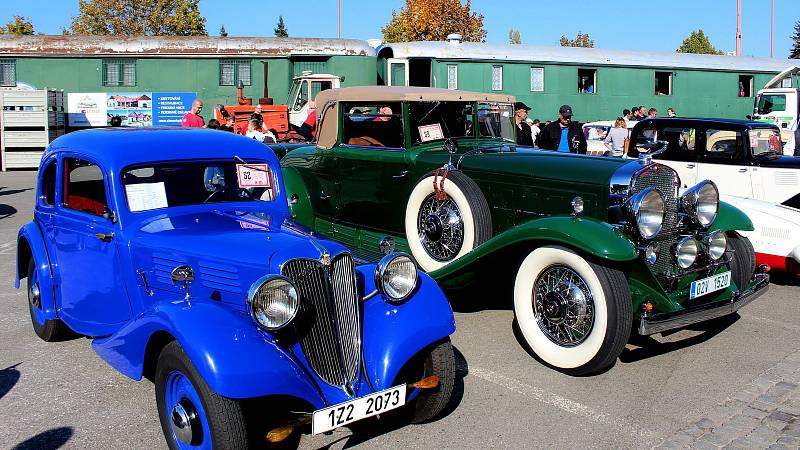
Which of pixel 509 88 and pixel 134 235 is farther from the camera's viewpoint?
pixel 509 88

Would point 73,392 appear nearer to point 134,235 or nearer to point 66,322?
point 66,322

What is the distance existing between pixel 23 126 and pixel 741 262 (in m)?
17.7

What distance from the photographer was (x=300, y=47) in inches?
831

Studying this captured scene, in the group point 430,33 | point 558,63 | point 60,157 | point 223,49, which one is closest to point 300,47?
point 223,49

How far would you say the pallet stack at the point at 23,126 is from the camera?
1809 cm

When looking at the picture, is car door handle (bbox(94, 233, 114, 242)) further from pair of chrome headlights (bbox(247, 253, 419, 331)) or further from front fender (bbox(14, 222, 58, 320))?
pair of chrome headlights (bbox(247, 253, 419, 331))

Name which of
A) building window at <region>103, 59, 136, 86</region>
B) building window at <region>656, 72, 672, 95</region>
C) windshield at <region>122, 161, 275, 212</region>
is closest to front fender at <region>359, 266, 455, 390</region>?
windshield at <region>122, 161, 275, 212</region>

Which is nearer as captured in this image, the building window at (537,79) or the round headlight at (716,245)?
the round headlight at (716,245)

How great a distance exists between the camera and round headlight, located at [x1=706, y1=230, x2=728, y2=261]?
17.4 ft

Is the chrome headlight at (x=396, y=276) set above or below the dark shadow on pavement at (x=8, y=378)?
above

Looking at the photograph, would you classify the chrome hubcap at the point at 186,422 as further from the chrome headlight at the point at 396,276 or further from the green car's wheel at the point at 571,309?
the green car's wheel at the point at 571,309

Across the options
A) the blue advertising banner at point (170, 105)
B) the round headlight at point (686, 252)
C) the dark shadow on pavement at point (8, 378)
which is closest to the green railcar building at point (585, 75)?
the blue advertising banner at point (170, 105)

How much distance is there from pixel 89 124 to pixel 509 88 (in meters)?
12.2

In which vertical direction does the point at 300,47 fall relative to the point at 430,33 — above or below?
below
